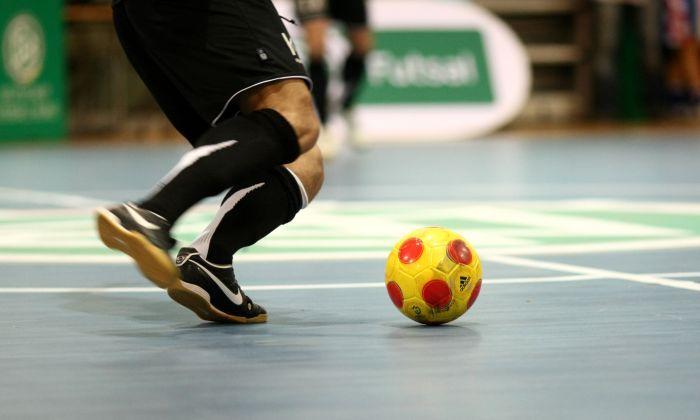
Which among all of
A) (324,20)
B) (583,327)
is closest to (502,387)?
(583,327)

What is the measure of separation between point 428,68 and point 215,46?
9.13 metres

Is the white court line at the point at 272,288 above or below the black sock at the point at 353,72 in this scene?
above

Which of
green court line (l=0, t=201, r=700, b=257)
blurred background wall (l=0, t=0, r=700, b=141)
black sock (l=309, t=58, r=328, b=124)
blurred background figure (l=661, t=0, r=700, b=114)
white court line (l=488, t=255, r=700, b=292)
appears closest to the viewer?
white court line (l=488, t=255, r=700, b=292)

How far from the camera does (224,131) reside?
295cm

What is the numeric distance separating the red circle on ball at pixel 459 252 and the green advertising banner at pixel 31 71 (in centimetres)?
885

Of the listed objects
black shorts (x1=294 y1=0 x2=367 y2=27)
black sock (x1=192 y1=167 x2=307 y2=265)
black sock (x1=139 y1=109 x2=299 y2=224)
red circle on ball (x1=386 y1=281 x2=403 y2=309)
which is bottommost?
black shorts (x1=294 y1=0 x2=367 y2=27)

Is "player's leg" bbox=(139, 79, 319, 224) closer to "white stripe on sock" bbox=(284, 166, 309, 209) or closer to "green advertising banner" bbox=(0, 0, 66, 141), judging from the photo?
"white stripe on sock" bbox=(284, 166, 309, 209)

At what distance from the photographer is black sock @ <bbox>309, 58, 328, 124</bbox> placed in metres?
8.37

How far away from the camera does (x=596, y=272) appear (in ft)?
12.3

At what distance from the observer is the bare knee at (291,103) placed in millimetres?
2967

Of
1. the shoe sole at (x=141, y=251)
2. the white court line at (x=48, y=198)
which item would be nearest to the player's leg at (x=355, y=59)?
the white court line at (x=48, y=198)

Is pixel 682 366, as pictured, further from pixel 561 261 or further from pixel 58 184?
pixel 58 184

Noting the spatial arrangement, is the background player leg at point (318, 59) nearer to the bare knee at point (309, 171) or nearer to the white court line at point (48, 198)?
the white court line at point (48, 198)

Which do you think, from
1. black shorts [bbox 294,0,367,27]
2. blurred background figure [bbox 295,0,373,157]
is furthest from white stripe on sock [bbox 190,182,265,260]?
black shorts [bbox 294,0,367,27]
